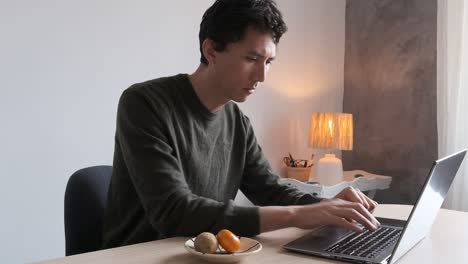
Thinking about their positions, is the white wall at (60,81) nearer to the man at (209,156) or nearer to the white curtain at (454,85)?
the man at (209,156)

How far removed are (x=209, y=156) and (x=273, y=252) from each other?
0.45m

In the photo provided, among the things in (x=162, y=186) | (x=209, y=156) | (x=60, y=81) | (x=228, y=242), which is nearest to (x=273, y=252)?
(x=228, y=242)

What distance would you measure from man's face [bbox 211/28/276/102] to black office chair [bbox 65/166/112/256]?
0.44 metres

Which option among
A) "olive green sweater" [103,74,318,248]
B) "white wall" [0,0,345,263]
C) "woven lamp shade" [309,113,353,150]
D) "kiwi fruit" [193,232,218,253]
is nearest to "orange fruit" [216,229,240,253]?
"kiwi fruit" [193,232,218,253]

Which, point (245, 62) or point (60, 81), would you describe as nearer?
point (245, 62)

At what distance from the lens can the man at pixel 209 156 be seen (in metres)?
1.25

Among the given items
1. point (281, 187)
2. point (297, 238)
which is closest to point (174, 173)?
point (297, 238)

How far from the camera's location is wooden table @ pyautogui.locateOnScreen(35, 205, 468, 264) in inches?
42.9

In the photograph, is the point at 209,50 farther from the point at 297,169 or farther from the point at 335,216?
the point at 297,169

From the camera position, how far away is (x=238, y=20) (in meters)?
1.43

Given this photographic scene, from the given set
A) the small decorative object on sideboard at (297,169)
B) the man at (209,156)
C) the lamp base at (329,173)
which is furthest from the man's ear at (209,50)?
the small decorative object on sideboard at (297,169)

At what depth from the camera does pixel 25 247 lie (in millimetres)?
2145

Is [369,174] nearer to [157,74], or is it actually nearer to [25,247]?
[157,74]

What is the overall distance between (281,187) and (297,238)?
1.24 feet
